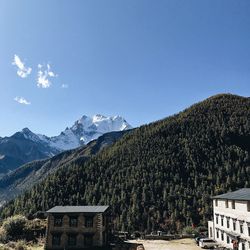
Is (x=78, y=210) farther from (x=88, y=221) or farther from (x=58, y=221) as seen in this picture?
(x=58, y=221)

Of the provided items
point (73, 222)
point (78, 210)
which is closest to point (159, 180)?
point (78, 210)

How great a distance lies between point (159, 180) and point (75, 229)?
298 ft

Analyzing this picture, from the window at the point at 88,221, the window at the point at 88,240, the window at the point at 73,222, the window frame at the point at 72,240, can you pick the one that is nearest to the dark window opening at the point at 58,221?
the window at the point at 73,222

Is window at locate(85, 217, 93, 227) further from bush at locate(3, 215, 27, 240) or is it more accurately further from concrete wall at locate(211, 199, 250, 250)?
concrete wall at locate(211, 199, 250, 250)

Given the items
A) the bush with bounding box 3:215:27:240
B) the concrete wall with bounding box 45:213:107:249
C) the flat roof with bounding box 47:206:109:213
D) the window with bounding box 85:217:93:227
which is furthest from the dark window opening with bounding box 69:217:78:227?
the bush with bounding box 3:215:27:240

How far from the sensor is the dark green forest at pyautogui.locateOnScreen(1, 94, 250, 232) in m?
128

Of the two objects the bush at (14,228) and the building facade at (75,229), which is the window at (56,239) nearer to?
the building facade at (75,229)

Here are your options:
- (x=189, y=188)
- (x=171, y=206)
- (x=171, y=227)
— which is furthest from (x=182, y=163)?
(x=171, y=227)

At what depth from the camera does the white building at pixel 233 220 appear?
54.1 meters

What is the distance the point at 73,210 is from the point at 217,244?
26641 mm

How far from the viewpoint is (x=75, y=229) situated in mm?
64250

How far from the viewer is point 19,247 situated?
51344 millimetres

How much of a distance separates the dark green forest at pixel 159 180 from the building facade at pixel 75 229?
180 feet

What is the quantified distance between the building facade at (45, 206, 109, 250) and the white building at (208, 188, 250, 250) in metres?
21.9
